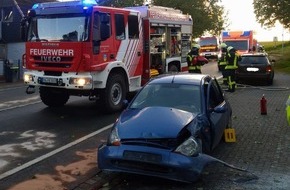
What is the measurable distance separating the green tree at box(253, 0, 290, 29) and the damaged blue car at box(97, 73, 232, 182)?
27.5 metres

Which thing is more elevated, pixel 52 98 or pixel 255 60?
pixel 255 60

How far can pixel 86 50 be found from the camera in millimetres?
10375


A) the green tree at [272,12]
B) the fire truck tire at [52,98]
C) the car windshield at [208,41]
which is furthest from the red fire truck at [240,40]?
the fire truck tire at [52,98]

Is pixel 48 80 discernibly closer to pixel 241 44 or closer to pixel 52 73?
pixel 52 73

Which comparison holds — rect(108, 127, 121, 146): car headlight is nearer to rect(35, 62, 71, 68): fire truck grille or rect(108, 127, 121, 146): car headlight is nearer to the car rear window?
rect(35, 62, 71, 68): fire truck grille

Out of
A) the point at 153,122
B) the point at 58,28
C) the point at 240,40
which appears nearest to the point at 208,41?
the point at 240,40

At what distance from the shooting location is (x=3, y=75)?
2531 centimetres

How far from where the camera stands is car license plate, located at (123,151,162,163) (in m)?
5.45

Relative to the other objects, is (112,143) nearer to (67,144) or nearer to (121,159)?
(121,159)

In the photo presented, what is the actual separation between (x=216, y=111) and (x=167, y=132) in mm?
1455

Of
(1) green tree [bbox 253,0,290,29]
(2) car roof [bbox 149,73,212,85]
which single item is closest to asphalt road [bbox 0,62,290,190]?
(2) car roof [bbox 149,73,212,85]

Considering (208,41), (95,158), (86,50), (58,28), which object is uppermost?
(208,41)

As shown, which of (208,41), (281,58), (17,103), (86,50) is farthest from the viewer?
(281,58)

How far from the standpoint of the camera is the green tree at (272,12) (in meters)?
32.5
